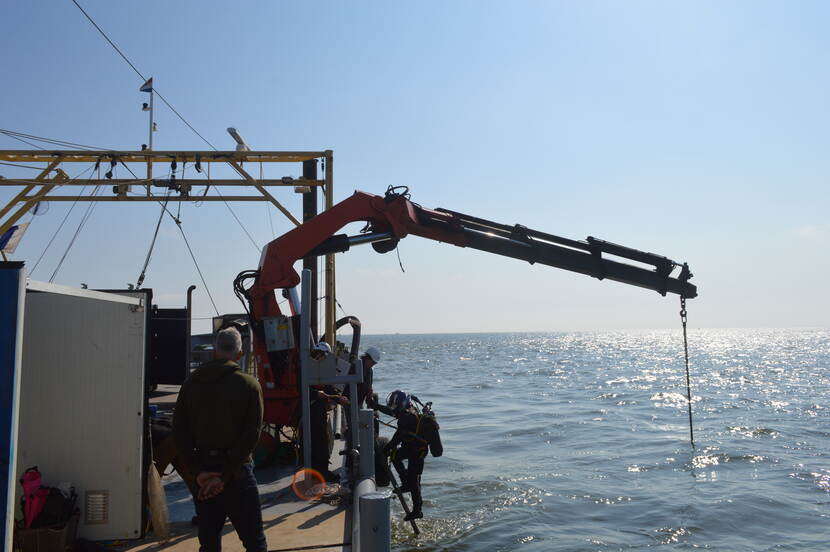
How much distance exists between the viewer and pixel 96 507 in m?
5.78

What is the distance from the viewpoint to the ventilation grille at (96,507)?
577cm

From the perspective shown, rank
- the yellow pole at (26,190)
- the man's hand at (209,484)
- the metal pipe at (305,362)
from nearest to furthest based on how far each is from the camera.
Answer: the man's hand at (209,484) → the metal pipe at (305,362) → the yellow pole at (26,190)

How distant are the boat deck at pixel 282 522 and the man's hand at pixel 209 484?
1.74 m

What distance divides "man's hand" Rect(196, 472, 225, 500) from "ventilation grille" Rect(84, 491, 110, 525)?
1.90 m

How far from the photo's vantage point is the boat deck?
5973mm

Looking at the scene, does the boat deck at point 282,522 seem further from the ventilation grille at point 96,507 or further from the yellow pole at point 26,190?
the yellow pole at point 26,190

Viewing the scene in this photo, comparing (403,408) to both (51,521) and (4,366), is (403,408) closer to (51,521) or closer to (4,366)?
(51,521)

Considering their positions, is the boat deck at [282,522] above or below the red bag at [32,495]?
below

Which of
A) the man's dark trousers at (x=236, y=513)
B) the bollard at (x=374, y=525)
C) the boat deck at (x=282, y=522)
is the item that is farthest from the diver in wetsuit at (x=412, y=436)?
the man's dark trousers at (x=236, y=513)

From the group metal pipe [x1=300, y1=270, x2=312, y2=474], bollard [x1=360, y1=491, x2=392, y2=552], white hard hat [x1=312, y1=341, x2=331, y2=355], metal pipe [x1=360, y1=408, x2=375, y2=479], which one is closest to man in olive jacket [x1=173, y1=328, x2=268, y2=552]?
bollard [x1=360, y1=491, x2=392, y2=552]

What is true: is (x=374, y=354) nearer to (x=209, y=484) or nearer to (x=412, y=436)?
(x=412, y=436)

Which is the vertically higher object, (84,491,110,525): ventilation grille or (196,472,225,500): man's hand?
(196,472,225,500): man's hand

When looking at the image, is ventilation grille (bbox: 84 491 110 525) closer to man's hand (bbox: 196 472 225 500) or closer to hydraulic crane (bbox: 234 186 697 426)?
man's hand (bbox: 196 472 225 500)

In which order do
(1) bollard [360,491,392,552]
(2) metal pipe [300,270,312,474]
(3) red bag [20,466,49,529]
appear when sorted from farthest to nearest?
(2) metal pipe [300,270,312,474]
(3) red bag [20,466,49,529]
(1) bollard [360,491,392,552]
